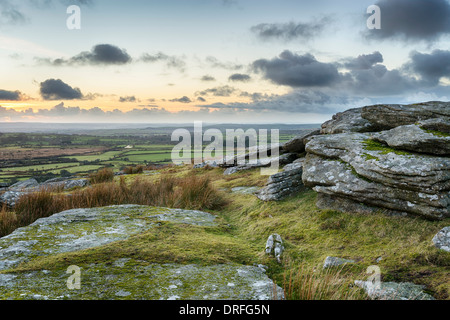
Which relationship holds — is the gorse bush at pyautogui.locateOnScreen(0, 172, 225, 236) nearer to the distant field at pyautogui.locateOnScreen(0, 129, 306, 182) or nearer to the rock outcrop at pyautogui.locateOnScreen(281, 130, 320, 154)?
the rock outcrop at pyautogui.locateOnScreen(281, 130, 320, 154)

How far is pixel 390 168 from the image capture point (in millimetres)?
6188

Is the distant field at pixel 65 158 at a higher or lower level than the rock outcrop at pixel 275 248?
lower

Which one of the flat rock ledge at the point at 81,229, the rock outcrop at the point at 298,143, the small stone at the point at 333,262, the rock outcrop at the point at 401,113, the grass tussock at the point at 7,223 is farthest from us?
the rock outcrop at the point at 298,143

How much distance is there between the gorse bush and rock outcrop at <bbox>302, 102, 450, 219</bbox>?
433 cm

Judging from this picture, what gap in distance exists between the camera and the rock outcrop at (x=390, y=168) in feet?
18.9

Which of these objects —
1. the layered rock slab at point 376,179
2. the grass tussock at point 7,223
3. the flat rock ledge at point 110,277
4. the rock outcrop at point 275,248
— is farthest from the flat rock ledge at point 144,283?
the layered rock slab at point 376,179

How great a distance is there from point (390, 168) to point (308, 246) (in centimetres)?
284

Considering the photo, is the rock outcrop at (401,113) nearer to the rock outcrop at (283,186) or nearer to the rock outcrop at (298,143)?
the rock outcrop at (298,143)

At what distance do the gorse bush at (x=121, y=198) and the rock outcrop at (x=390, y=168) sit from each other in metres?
4.33

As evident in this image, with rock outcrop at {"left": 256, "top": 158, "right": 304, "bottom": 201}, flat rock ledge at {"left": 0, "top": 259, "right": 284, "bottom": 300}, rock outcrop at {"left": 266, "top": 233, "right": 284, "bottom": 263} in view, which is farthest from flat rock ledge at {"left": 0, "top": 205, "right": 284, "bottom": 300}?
rock outcrop at {"left": 256, "top": 158, "right": 304, "bottom": 201}

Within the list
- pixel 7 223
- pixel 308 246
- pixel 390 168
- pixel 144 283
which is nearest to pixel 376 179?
pixel 390 168

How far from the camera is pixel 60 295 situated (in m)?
3.05
